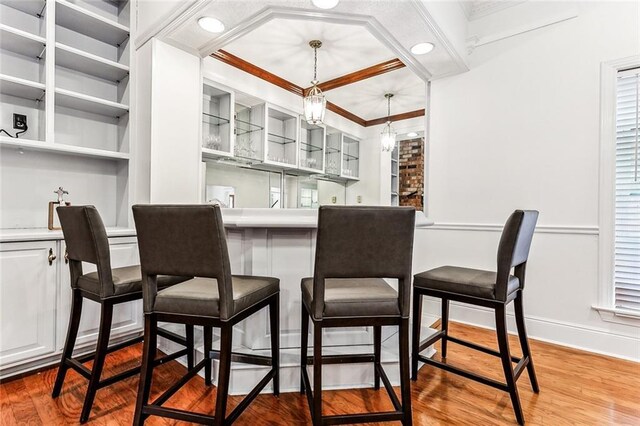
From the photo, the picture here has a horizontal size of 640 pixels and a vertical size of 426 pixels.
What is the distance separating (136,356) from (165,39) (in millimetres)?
2309

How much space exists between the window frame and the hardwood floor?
1.54 ft

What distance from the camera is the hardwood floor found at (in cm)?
157

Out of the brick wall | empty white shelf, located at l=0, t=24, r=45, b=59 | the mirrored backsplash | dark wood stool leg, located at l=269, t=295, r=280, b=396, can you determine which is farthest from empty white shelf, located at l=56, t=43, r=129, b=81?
the brick wall

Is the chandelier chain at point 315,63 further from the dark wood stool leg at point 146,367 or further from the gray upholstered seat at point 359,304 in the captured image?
the dark wood stool leg at point 146,367

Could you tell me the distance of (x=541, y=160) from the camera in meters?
2.60

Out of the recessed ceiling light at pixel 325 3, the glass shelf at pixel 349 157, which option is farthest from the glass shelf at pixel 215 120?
the glass shelf at pixel 349 157

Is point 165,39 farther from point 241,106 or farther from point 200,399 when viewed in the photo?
point 200,399

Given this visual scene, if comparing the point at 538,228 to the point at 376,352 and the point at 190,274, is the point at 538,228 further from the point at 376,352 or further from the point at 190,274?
the point at 190,274

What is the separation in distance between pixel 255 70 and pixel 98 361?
326 centimetres

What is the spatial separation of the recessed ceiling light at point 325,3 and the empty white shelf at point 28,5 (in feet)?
6.27

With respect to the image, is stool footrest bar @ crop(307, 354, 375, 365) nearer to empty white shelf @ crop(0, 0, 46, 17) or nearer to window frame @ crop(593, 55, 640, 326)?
window frame @ crop(593, 55, 640, 326)

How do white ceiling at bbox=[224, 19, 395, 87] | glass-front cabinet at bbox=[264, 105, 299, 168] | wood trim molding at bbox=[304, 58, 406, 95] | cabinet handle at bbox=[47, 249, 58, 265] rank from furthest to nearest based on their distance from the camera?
glass-front cabinet at bbox=[264, 105, 299, 168], wood trim molding at bbox=[304, 58, 406, 95], white ceiling at bbox=[224, 19, 395, 87], cabinet handle at bbox=[47, 249, 58, 265]

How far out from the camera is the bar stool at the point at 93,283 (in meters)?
1.54

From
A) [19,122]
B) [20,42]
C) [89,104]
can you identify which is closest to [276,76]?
[89,104]
